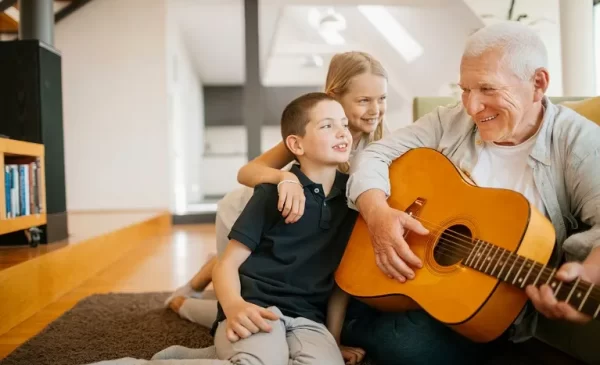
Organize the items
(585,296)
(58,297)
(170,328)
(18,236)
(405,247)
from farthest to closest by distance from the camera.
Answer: (18,236), (58,297), (170,328), (405,247), (585,296)

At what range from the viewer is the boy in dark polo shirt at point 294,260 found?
1120 millimetres

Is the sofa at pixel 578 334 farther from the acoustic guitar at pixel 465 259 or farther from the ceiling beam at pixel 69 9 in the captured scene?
the ceiling beam at pixel 69 9

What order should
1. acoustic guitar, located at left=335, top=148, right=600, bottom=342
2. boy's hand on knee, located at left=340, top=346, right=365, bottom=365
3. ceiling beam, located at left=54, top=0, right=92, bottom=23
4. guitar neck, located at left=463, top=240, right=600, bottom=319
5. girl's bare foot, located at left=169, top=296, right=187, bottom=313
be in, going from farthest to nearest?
ceiling beam, located at left=54, top=0, right=92, bottom=23
girl's bare foot, located at left=169, top=296, right=187, bottom=313
boy's hand on knee, located at left=340, top=346, right=365, bottom=365
acoustic guitar, located at left=335, top=148, right=600, bottom=342
guitar neck, located at left=463, top=240, right=600, bottom=319

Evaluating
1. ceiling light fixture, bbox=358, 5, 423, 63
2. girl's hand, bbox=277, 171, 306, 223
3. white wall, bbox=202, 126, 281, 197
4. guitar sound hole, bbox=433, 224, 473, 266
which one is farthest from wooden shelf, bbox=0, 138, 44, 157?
white wall, bbox=202, 126, 281, 197

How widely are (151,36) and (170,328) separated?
171 inches

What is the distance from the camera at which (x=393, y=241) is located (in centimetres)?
115

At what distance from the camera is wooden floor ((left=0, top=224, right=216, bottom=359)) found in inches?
69.0

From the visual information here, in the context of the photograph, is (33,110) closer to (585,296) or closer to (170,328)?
(170,328)

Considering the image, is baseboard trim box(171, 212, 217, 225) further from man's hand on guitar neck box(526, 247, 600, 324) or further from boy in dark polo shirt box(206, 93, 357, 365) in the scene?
man's hand on guitar neck box(526, 247, 600, 324)

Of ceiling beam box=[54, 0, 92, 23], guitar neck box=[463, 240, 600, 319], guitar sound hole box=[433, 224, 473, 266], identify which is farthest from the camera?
ceiling beam box=[54, 0, 92, 23]

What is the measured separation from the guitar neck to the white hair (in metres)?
0.42

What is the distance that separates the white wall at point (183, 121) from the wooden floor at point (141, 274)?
1.77 m

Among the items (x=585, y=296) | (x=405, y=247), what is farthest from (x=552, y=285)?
(x=405, y=247)

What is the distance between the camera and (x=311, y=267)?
4.27ft
